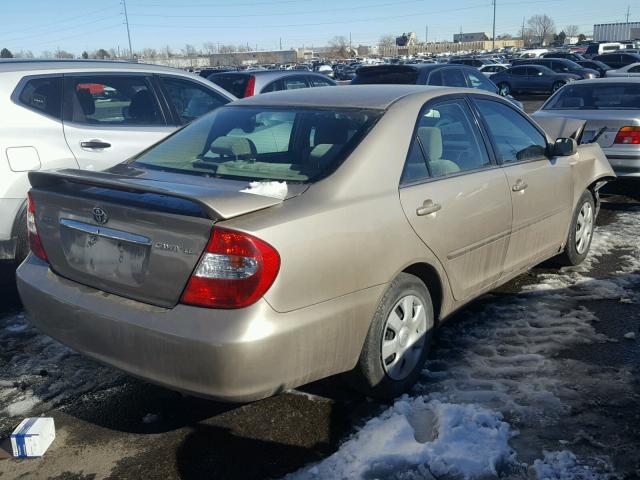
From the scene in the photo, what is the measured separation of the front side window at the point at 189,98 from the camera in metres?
6.30

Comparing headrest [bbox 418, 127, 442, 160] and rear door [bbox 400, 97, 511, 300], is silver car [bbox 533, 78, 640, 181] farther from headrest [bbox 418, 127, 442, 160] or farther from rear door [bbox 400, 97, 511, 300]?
headrest [bbox 418, 127, 442, 160]

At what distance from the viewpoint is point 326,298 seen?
288 cm

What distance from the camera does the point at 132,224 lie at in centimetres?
285

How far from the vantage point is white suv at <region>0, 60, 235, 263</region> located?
4.92 metres

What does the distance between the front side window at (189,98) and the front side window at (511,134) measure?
2974mm

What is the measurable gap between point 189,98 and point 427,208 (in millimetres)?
3809

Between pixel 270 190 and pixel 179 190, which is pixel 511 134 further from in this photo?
pixel 179 190

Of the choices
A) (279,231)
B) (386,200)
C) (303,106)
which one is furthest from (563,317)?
(279,231)

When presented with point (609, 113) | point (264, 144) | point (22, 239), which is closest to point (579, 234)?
point (609, 113)

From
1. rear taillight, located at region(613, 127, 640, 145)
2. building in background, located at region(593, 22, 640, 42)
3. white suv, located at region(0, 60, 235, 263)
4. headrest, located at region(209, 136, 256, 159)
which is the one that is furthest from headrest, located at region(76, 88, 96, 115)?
building in background, located at region(593, 22, 640, 42)

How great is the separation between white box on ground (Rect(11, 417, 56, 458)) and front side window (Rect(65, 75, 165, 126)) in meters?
3.01

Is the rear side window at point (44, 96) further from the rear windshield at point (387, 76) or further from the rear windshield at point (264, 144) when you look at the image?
the rear windshield at point (387, 76)

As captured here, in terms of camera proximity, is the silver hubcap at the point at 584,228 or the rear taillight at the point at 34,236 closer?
the rear taillight at the point at 34,236

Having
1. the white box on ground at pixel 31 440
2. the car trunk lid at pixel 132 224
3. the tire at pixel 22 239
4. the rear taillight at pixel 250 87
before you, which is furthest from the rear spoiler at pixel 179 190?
the rear taillight at pixel 250 87
